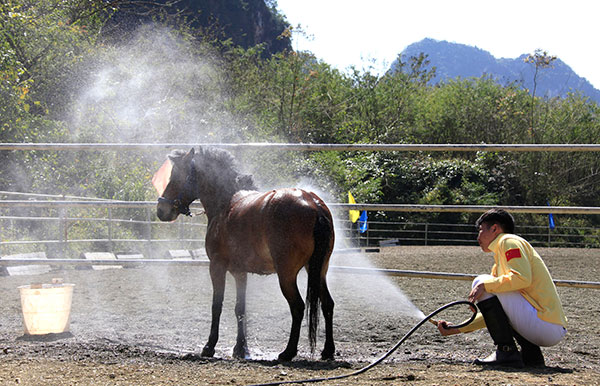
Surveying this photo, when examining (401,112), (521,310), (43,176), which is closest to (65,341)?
(521,310)

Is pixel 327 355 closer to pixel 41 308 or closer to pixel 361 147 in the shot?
pixel 361 147


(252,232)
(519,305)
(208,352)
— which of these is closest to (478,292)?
(519,305)

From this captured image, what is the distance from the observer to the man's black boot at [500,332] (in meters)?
3.21

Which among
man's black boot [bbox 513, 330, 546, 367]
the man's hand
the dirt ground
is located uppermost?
the man's hand

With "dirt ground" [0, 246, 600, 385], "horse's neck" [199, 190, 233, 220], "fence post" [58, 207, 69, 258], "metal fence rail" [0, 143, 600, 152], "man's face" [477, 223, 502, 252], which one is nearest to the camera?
"dirt ground" [0, 246, 600, 385]

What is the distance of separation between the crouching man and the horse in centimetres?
97

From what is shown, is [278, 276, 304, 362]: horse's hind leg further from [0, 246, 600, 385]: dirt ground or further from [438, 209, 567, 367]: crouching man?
[438, 209, 567, 367]: crouching man

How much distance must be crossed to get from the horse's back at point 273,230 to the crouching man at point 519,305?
1034mm

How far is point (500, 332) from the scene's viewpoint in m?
3.21

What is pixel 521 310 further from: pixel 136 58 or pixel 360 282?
pixel 136 58

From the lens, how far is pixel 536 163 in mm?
21031

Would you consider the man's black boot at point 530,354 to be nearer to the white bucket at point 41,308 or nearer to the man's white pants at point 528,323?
the man's white pants at point 528,323

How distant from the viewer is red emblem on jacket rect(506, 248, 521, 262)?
3.16 m

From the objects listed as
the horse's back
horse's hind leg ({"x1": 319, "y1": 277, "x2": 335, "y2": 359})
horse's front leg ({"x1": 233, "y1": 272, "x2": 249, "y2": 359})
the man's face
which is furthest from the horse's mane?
the man's face
